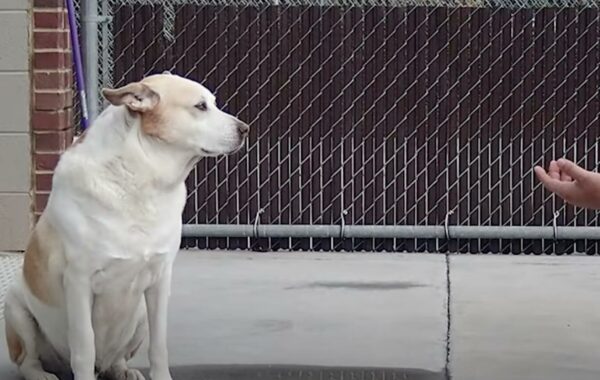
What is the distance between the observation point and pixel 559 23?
30.1 feet

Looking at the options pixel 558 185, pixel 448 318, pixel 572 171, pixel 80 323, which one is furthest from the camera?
pixel 448 318

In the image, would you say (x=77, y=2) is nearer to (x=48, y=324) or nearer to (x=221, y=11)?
(x=221, y=11)

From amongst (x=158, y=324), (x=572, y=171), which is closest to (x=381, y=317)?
(x=158, y=324)

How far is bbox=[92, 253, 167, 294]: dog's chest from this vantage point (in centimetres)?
517

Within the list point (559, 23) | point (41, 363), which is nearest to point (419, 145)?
point (559, 23)

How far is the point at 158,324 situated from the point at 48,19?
370 centimetres

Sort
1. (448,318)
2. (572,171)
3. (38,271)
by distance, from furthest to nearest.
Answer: (448,318) → (38,271) → (572,171)

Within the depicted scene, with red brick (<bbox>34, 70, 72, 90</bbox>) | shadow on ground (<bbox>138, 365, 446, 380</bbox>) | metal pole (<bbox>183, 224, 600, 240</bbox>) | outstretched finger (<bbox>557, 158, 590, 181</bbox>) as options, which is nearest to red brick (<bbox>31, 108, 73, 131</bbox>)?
red brick (<bbox>34, 70, 72, 90</bbox>)

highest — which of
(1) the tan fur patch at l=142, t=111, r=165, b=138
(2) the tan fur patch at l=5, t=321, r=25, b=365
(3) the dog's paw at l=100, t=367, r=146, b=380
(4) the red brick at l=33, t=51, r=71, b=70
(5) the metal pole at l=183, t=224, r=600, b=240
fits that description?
(1) the tan fur patch at l=142, t=111, r=165, b=138

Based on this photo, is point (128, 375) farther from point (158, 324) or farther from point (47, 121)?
point (47, 121)

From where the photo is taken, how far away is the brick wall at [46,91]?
8.53 m

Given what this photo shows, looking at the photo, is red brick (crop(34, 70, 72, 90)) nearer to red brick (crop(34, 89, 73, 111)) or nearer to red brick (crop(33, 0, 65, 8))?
red brick (crop(34, 89, 73, 111))

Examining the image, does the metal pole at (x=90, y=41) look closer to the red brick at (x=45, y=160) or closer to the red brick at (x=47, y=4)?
the red brick at (x=47, y=4)

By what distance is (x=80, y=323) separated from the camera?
5.18 metres
